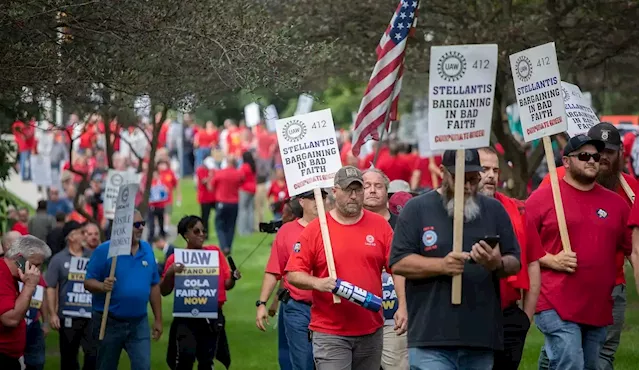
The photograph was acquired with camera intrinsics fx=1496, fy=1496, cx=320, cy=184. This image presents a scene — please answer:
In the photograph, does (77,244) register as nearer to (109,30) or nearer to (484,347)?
(109,30)

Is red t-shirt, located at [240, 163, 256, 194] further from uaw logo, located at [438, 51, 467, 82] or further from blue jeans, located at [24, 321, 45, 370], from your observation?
uaw logo, located at [438, 51, 467, 82]

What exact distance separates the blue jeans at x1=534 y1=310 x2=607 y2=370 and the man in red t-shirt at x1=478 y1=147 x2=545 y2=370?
331 mm

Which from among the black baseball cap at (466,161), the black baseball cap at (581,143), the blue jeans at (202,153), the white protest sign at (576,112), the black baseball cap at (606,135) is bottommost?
the black baseball cap at (466,161)

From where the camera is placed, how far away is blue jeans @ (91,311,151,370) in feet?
45.6

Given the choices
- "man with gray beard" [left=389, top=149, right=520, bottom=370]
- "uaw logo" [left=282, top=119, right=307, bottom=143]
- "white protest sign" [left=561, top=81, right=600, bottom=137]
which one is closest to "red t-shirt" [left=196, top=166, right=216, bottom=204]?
"white protest sign" [left=561, top=81, right=600, bottom=137]

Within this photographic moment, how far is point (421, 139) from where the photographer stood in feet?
96.3

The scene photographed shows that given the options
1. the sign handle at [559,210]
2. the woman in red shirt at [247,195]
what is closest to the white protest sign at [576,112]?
the sign handle at [559,210]

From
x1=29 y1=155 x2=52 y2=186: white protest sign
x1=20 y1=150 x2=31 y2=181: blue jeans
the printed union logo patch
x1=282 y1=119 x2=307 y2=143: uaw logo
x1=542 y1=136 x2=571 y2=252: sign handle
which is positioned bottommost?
the printed union logo patch

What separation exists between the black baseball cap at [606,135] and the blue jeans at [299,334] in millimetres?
2828

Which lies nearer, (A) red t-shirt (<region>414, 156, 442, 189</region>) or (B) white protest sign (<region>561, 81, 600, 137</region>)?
(B) white protest sign (<region>561, 81, 600, 137</region>)

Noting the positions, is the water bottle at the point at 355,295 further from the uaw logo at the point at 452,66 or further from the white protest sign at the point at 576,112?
the white protest sign at the point at 576,112

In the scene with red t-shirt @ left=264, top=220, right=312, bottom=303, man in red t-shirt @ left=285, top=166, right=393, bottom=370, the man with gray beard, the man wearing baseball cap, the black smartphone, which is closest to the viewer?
the man with gray beard

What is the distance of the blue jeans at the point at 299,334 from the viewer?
39.9ft

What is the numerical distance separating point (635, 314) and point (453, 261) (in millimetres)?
11538
